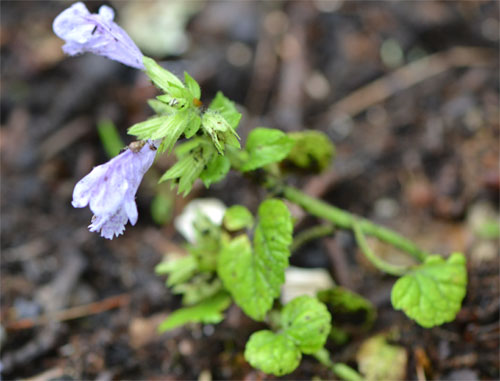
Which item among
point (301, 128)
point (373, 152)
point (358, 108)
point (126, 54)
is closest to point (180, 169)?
point (126, 54)

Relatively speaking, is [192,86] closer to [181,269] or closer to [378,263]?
[181,269]

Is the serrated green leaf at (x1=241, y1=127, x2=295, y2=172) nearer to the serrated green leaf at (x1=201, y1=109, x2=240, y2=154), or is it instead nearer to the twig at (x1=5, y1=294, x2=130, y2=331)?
the serrated green leaf at (x1=201, y1=109, x2=240, y2=154)

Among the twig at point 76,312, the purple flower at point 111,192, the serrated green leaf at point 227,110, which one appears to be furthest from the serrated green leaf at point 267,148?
the twig at point 76,312

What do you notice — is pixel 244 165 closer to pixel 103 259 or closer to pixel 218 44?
pixel 103 259

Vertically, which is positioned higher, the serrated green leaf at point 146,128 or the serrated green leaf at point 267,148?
the serrated green leaf at point 146,128

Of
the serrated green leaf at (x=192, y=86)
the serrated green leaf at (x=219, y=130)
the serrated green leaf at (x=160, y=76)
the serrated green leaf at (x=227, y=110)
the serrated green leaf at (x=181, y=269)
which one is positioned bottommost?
the serrated green leaf at (x=181, y=269)

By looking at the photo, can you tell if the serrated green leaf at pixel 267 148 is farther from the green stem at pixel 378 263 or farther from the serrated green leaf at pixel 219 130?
the green stem at pixel 378 263
